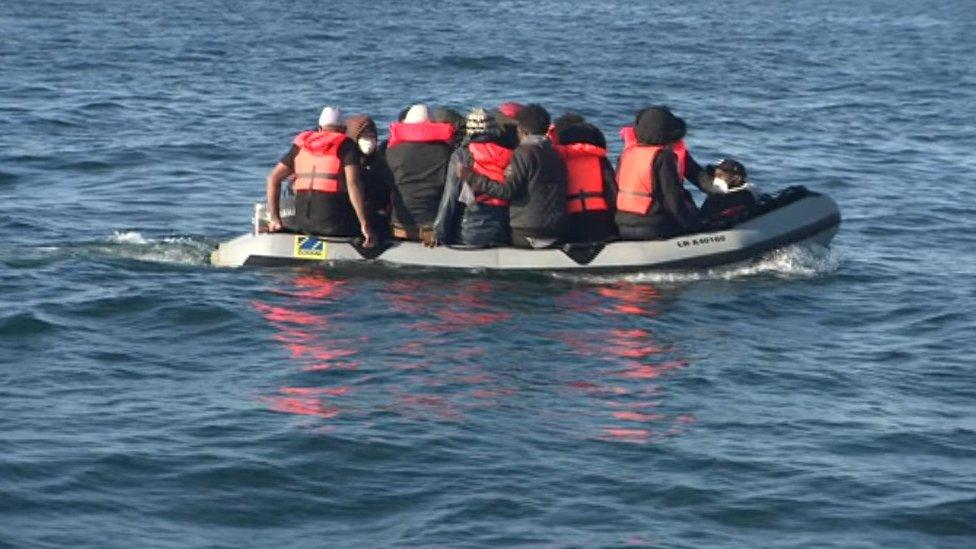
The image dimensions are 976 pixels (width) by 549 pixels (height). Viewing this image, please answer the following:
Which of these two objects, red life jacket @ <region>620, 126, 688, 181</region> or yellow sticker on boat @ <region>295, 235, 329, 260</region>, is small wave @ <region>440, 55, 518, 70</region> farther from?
yellow sticker on boat @ <region>295, 235, 329, 260</region>

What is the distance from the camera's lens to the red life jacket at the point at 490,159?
17734mm

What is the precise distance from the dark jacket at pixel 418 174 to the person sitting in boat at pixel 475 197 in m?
0.19

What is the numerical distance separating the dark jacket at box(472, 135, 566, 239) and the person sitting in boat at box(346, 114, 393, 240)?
945 millimetres

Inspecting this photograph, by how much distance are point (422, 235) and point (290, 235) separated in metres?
1.18

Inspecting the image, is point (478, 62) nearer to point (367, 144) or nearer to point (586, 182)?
point (367, 144)

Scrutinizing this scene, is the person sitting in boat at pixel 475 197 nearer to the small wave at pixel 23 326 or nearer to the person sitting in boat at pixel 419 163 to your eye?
the person sitting in boat at pixel 419 163

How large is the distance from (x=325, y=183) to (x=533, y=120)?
193 centimetres

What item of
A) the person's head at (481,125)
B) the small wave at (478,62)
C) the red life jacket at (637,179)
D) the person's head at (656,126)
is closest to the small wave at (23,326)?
the person's head at (481,125)

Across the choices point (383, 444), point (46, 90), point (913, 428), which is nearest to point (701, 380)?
point (913, 428)

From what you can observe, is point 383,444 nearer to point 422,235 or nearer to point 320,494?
point 320,494

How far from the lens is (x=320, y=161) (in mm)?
17875

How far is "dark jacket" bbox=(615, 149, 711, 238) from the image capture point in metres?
18.0

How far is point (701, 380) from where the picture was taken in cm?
1483

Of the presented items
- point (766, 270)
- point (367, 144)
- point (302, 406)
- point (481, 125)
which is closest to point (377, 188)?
point (367, 144)
